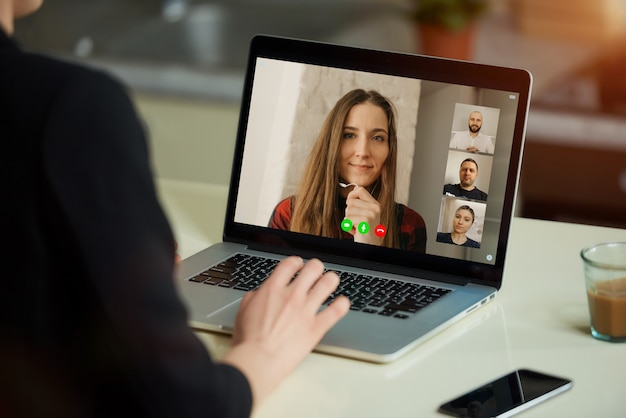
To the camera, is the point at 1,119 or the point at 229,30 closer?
the point at 1,119

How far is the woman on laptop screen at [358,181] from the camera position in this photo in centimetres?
116

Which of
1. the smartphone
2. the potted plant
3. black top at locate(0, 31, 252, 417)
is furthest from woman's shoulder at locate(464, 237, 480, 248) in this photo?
the potted plant

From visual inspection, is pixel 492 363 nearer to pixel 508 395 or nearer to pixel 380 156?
pixel 508 395

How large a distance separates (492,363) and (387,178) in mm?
289

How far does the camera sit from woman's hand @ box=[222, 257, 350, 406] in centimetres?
83

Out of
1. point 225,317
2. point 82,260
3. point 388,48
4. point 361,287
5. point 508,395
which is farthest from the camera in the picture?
point 388,48

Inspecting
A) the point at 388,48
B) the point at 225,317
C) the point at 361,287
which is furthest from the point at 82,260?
the point at 388,48

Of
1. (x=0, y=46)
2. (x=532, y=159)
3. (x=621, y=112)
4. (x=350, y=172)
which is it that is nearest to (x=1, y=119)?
(x=0, y=46)

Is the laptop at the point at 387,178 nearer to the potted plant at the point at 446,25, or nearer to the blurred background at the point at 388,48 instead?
the blurred background at the point at 388,48

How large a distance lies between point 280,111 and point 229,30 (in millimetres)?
2332

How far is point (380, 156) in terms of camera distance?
1164 millimetres

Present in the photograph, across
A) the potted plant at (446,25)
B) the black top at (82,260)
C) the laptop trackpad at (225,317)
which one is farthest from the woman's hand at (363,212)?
the potted plant at (446,25)

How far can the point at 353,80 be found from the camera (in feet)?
3.93

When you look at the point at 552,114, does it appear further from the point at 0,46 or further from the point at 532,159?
the point at 0,46
